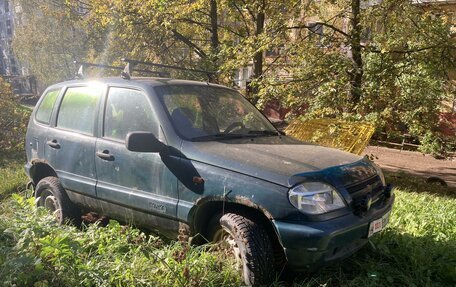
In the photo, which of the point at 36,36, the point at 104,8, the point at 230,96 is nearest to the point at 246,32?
the point at 104,8

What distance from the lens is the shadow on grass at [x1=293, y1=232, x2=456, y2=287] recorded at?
10.4 ft

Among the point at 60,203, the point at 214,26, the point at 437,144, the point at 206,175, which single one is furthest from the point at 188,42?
the point at 206,175

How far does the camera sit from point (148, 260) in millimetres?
3160

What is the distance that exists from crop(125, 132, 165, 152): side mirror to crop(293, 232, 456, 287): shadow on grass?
159cm

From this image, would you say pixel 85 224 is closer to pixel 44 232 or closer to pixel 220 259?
pixel 44 232

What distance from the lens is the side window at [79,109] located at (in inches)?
163

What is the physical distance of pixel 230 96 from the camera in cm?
442

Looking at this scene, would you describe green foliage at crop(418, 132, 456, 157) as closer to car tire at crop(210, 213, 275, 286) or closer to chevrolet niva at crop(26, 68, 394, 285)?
chevrolet niva at crop(26, 68, 394, 285)

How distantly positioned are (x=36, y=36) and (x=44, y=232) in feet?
64.3

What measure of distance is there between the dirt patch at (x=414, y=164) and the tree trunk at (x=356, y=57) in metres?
4.90

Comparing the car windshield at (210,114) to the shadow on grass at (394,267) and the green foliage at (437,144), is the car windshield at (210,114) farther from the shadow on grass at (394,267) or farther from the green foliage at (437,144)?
the green foliage at (437,144)

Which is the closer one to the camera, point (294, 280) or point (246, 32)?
point (294, 280)

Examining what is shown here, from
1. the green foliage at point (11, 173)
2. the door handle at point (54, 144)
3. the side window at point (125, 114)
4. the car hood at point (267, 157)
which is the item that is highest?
the side window at point (125, 114)

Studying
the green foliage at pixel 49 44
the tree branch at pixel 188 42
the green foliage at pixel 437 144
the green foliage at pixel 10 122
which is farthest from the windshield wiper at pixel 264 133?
the green foliage at pixel 49 44
